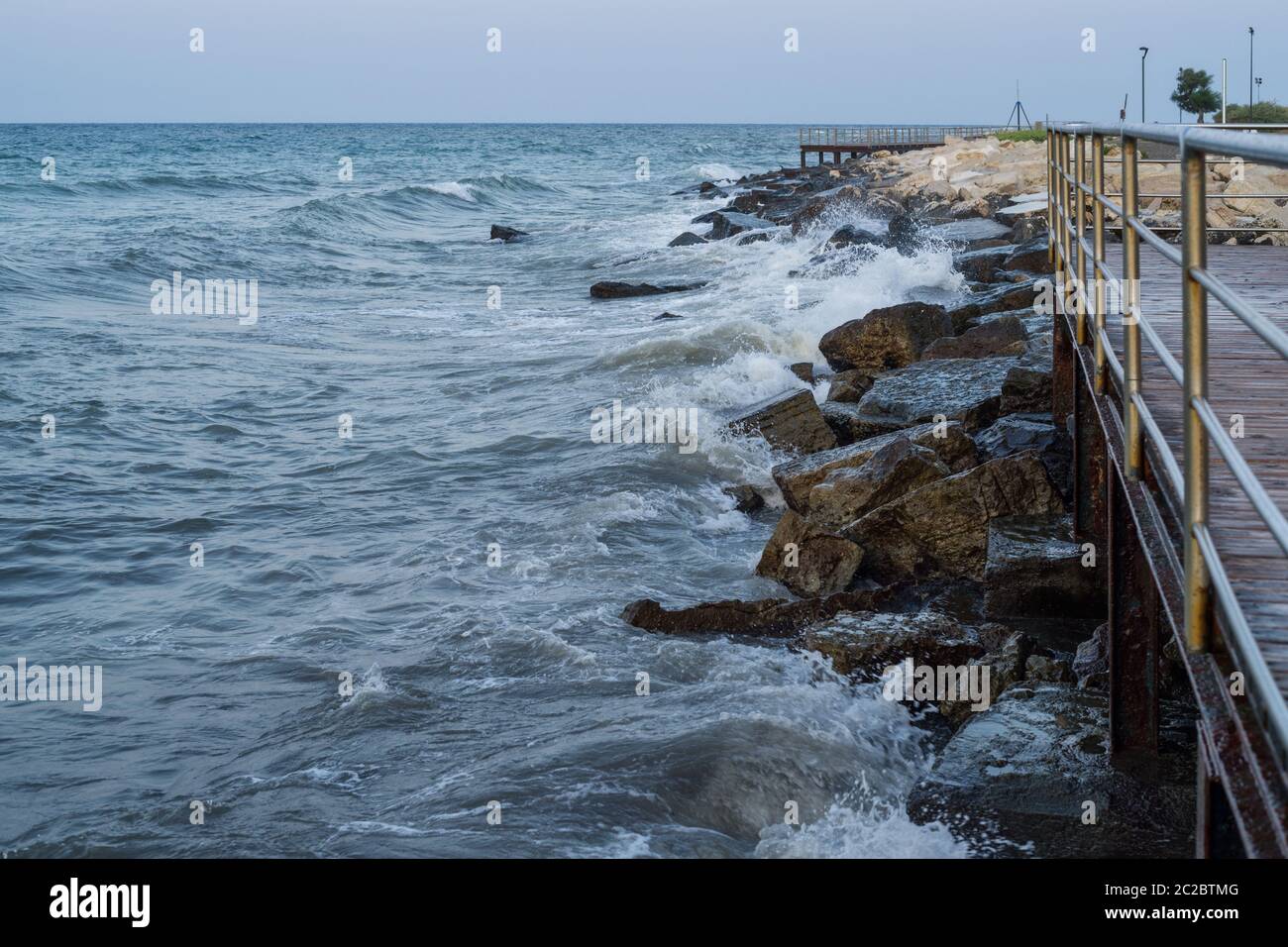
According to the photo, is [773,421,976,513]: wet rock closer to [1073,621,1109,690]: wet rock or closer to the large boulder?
the large boulder

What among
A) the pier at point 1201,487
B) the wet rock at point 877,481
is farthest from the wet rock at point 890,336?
the pier at point 1201,487

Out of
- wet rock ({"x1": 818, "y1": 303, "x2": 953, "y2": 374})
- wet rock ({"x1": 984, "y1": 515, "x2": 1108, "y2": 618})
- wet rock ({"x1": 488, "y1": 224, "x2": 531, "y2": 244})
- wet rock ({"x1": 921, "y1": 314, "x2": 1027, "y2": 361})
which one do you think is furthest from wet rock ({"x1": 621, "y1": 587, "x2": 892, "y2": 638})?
wet rock ({"x1": 488, "y1": 224, "x2": 531, "y2": 244})

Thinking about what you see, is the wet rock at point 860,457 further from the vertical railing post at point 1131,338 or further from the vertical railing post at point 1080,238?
the vertical railing post at point 1131,338

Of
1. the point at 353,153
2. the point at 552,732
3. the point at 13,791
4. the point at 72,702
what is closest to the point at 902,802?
the point at 552,732

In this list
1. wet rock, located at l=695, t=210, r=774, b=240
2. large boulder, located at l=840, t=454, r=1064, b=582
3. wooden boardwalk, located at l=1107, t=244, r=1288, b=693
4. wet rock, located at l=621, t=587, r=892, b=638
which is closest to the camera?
wooden boardwalk, located at l=1107, t=244, r=1288, b=693

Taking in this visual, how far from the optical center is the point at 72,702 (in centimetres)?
689

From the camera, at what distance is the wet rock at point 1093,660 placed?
552 cm

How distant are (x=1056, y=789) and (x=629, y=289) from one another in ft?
61.1

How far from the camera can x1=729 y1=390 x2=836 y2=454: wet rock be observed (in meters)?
10.2

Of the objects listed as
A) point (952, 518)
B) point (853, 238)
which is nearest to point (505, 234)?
point (853, 238)

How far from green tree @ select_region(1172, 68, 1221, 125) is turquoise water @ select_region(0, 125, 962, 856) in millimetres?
16969

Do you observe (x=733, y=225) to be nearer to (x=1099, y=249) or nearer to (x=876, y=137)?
(x=1099, y=249)

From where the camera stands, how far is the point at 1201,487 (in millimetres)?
2855
